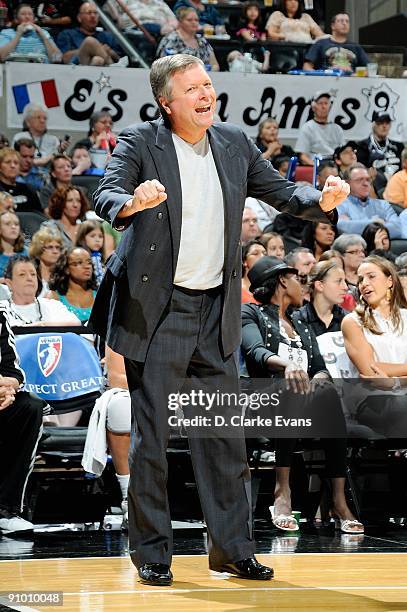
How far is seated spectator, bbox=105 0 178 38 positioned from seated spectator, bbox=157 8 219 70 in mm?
557

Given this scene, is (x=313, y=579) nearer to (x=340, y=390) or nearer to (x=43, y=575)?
(x=43, y=575)

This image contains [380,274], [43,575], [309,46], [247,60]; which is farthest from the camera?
[309,46]

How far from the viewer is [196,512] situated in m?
6.05

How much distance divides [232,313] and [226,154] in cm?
55

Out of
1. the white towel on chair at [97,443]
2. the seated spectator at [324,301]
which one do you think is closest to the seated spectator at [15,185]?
the seated spectator at [324,301]

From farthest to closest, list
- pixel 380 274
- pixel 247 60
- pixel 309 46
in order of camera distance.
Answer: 1. pixel 309 46
2. pixel 247 60
3. pixel 380 274

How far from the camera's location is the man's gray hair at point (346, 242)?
8.41m

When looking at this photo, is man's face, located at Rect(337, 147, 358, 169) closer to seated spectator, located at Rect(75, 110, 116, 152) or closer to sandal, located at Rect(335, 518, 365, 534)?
seated spectator, located at Rect(75, 110, 116, 152)

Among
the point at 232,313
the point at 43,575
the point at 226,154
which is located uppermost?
the point at 226,154

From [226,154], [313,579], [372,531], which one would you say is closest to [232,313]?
[226,154]

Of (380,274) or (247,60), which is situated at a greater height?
(247,60)

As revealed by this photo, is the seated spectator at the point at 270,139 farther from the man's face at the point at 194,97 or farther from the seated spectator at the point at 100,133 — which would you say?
the man's face at the point at 194,97

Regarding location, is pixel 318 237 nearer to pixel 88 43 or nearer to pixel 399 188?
pixel 399 188

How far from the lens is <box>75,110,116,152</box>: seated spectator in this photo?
417 inches
